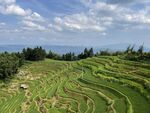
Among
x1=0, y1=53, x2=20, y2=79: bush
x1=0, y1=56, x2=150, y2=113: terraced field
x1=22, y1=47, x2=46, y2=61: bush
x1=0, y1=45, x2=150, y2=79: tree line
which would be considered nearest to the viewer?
x1=0, y1=56, x2=150, y2=113: terraced field

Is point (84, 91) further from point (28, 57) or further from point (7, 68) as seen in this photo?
point (28, 57)

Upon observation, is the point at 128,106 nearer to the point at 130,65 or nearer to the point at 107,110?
the point at 107,110

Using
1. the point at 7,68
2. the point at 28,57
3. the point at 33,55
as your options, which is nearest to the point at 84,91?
the point at 7,68

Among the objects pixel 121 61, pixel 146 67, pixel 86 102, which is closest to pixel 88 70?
pixel 121 61

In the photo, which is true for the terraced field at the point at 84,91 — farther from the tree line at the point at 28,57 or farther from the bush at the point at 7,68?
the tree line at the point at 28,57

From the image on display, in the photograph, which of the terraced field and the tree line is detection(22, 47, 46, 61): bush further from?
the terraced field

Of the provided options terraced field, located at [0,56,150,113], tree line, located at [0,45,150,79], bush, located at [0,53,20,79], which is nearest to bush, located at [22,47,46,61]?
tree line, located at [0,45,150,79]

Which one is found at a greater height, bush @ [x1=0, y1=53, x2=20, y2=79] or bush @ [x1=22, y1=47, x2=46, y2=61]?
bush @ [x1=22, y1=47, x2=46, y2=61]

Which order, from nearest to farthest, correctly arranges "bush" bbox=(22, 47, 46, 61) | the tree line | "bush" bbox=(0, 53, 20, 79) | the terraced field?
the terraced field
"bush" bbox=(0, 53, 20, 79)
the tree line
"bush" bbox=(22, 47, 46, 61)

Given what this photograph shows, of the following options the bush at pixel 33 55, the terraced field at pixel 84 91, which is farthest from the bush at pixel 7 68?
the bush at pixel 33 55
